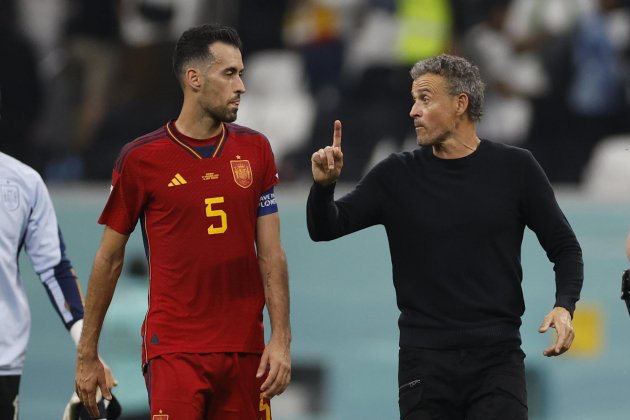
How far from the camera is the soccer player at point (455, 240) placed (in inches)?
215

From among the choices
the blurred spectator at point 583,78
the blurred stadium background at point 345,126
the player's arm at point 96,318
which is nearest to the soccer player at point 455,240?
the player's arm at point 96,318

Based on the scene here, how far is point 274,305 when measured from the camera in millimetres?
5441

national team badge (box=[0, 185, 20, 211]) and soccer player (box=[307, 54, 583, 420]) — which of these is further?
national team badge (box=[0, 185, 20, 211])

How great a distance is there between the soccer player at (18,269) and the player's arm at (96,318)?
28 cm

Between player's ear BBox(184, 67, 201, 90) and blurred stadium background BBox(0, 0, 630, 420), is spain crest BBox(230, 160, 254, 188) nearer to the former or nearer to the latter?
player's ear BBox(184, 67, 201, 90)

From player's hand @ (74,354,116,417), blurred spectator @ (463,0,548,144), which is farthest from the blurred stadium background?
player's hand @ (74,354,116,417)

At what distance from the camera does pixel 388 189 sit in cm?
570

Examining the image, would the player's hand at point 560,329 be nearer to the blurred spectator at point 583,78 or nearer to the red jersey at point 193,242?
the red jersey at point 193,242

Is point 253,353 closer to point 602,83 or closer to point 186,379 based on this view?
point 186,379

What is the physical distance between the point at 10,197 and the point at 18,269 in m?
0.30

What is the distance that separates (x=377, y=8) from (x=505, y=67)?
1.02 m

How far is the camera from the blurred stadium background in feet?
31.6

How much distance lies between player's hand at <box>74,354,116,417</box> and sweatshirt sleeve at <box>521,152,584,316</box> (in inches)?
69.3

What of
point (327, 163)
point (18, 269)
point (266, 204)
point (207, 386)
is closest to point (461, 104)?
point (327, 163)
